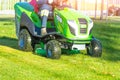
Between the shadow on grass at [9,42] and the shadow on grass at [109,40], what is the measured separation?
2819 mm

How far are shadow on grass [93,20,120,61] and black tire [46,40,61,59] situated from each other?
1.40 metres

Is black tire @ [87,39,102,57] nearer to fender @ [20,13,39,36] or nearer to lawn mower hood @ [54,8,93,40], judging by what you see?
lawn mower hood @ [54,8,93,40]

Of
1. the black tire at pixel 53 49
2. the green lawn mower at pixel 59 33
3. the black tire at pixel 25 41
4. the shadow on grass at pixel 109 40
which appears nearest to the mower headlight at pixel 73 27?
the green lawn mower at pixel 59 33

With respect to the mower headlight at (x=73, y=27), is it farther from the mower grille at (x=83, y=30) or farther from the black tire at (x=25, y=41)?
the black tire at (x=25, y=41)

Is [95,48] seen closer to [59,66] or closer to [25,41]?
[59,66]

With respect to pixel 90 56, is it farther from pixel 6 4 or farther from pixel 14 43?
pixel 6 4

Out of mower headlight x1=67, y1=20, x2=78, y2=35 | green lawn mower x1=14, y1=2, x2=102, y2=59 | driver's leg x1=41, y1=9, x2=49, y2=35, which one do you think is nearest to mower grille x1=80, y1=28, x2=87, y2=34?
green lawn mower x1=14, y1=2, x2=102, y2=59

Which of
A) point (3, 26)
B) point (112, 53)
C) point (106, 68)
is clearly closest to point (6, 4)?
point (3, 26)

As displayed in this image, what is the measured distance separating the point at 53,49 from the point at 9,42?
145 inches

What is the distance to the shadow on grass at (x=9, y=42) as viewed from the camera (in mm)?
13145

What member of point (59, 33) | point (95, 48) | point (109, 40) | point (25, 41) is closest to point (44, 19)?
point (59, 33)

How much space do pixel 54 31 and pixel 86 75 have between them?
3146 millimetres

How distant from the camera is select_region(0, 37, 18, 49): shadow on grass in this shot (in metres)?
13.1

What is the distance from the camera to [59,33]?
11.0 m
